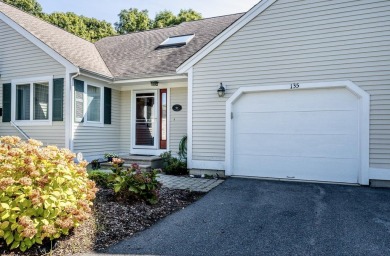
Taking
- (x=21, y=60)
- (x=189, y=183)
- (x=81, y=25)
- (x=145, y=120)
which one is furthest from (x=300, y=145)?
(x=81, y=25)

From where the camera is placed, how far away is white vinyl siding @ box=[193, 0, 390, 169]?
5695 mm

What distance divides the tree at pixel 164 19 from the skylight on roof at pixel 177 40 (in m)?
19.5

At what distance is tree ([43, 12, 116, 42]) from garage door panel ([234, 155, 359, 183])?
2551cm

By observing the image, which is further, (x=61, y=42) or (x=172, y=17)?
(x=172, y=17)

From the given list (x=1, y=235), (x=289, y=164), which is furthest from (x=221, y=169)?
(x=1, y=235)

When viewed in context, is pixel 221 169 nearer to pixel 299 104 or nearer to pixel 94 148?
pixel 299 104

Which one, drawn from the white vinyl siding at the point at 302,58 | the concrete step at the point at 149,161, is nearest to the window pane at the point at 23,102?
the concrete step at the point at 149,161

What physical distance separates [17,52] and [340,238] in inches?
381

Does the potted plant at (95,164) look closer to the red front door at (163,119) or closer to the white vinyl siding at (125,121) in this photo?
the white vinyl siding at (125,121)

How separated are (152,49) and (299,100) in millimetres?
6060

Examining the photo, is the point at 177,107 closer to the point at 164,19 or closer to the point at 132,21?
the point at 164,19

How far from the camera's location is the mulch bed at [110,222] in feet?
9.84

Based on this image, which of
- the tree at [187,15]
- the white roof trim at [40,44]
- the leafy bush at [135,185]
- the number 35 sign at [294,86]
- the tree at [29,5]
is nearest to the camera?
the leafy bush at [135,185]

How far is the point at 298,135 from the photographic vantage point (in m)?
6.32
